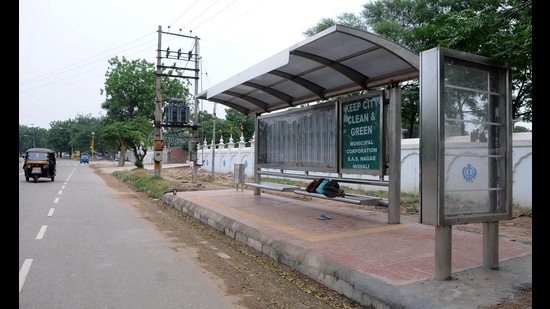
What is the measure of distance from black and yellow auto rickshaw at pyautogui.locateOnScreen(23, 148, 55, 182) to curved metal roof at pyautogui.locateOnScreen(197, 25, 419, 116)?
1471 centimetres

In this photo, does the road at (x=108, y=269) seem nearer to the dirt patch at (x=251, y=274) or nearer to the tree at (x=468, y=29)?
the dirt patch at (x=251, y=274)

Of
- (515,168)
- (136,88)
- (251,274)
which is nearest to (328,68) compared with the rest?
(251,274)

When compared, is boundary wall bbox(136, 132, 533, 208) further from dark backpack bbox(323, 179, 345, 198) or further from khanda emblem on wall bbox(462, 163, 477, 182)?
dark backpack bbox(323, 179, 345, 198)

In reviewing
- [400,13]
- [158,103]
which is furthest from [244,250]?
[400,13]

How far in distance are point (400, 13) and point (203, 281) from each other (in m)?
22.8

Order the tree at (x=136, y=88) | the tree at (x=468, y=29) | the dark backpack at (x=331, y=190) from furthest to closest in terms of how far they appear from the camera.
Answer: the tree at (x=136, y=88)
the dark backpack at (x=331, y=190)
the tree at (x=468, y=29)

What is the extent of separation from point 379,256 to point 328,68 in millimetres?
4330

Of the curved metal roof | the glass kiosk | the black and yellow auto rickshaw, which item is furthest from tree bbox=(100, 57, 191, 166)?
the glass kiosk

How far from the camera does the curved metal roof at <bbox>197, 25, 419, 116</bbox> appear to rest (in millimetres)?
6469

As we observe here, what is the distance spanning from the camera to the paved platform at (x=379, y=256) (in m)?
3.85

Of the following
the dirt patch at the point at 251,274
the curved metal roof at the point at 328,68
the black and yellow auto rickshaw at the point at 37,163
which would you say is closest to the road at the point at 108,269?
the dirt patch at the point at 251,274

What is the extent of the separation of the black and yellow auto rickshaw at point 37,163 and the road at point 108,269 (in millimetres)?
13210

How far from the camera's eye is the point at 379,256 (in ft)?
16.9
